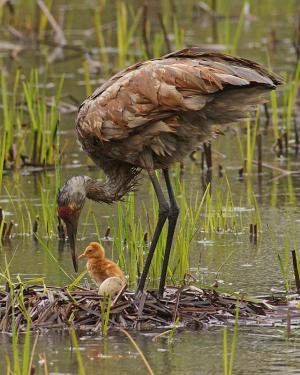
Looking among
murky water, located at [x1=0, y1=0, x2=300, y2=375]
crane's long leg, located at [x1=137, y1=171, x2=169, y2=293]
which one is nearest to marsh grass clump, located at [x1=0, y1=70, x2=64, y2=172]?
murky water, located at [x1=0, y1=0, x2=300, y2=375]

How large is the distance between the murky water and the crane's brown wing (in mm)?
1049

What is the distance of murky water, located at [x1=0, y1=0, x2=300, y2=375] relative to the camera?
6.05 meters

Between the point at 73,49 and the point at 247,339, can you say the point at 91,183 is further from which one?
the point at 73,49

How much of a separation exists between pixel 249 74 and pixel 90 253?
1456 millimetres

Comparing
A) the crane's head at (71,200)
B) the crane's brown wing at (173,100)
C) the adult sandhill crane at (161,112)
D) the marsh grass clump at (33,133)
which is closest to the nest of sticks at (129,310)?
the adult sandhill crane at (161,112)

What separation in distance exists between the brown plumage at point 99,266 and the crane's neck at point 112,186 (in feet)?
1.00

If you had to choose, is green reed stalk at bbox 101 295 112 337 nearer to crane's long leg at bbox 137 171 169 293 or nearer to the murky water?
the murky water

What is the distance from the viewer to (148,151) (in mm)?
7227

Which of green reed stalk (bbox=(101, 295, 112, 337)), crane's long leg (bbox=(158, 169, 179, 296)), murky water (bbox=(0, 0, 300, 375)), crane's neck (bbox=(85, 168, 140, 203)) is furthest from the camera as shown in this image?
crane's neck (bbox=(85, 168, 140, 203))

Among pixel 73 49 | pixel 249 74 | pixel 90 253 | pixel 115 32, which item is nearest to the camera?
pixel 249 74

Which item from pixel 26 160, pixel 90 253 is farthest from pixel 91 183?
pixel 26 160

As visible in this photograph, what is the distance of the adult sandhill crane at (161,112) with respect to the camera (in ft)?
22.7

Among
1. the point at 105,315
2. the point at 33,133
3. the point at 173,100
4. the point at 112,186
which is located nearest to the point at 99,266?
the point at 112,186

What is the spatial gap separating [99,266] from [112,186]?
54 cm
